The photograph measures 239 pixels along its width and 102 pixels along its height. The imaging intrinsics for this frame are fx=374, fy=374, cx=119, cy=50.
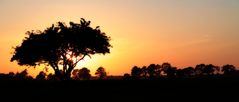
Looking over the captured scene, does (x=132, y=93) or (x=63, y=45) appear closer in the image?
(x=132, y=93)

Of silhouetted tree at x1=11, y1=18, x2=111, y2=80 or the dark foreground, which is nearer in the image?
the dark foreground

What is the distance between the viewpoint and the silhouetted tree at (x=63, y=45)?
64.4 m

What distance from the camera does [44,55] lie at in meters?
64.9

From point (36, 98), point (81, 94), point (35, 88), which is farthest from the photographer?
point (35, 88)

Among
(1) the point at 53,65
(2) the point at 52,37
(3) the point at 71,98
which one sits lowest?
(3) the point at 71,98

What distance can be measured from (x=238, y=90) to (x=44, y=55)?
145ft

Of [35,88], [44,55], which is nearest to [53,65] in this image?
[44,55]

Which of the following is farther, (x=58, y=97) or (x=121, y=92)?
(x=121, y=92)

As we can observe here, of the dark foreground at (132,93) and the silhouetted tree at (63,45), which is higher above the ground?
the silhouetted tree at (63,45)

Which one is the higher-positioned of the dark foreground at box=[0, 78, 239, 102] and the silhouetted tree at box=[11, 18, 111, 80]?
the silhouetted tree at box=[11, 18, 111, 80]

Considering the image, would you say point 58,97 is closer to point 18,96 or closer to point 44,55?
point 18,96

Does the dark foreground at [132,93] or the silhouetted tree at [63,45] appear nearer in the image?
the dark foreground at [132,93]

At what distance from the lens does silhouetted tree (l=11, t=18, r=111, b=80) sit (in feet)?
211

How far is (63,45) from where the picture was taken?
213 feet
